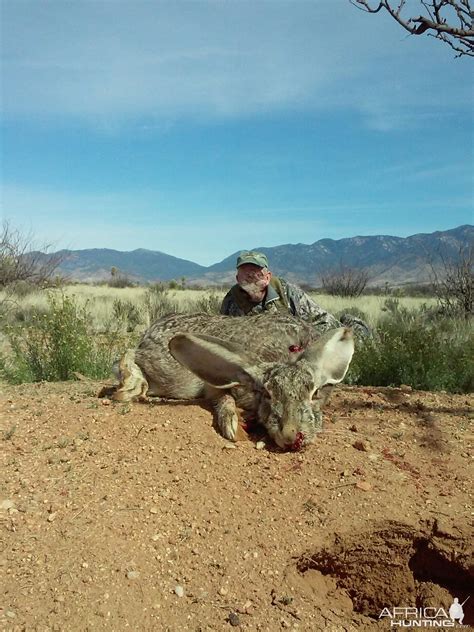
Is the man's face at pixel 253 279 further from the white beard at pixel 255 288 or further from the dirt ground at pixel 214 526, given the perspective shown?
the dirt ground at pixel 214 526

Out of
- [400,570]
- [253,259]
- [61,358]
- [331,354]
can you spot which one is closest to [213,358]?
[331,354]

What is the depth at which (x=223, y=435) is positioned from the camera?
4562 mm

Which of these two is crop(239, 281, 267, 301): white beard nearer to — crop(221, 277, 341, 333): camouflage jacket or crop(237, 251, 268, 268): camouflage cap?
crop(221, 277, 341, 333): camouflage jacket

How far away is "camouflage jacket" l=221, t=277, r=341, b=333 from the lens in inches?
316

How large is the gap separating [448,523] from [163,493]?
6.29 feet

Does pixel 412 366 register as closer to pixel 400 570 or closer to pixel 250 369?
pixel 250 369

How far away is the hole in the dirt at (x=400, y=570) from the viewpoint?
12.8ft

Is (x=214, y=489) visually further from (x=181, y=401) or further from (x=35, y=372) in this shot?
(x=35, y=372)

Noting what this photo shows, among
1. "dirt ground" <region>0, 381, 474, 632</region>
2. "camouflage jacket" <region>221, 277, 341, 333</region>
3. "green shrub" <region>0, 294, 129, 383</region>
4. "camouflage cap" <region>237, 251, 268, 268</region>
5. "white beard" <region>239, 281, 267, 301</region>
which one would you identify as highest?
"camouflage cap" <region>237, 251, 268, 268</region>

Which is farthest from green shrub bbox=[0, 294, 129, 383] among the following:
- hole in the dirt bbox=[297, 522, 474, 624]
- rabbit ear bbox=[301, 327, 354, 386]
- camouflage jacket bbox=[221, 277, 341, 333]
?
hole in the dirt bbox=[297, 522, 474, 624]

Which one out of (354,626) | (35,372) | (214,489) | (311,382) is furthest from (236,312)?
(354,626)

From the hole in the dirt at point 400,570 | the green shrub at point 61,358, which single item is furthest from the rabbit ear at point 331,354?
the green shrub at point 61,358

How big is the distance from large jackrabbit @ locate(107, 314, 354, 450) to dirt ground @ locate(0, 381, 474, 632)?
9.8 inches

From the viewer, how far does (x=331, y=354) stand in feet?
16.0
